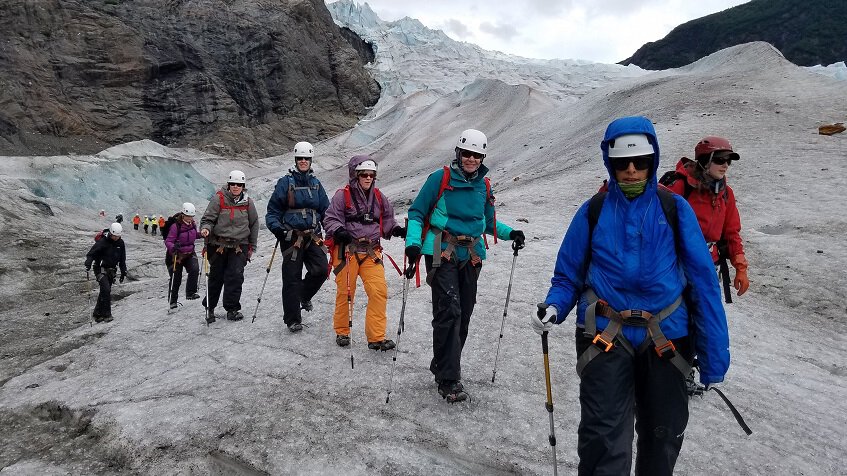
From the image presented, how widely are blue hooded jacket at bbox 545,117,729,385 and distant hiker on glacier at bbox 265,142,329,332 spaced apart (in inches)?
191

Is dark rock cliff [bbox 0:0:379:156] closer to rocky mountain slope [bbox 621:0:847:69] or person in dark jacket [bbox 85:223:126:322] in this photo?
person in dark jacket [bbox 85:223:126:322]

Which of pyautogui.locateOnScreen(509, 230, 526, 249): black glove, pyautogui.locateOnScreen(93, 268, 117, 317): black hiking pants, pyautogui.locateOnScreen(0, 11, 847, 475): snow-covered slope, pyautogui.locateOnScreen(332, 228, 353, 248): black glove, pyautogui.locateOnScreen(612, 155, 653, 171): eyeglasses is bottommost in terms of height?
pyautogui.locateOnScreen(93, 268, 117, 317): black hiking pants

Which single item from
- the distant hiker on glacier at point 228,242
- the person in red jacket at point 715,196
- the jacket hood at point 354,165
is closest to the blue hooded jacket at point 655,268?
the person in red jacket at point 715,196

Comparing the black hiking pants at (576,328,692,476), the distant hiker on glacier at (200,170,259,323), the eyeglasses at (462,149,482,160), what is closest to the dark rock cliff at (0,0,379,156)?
the distant hiker on glacier at (200,170,259,323)

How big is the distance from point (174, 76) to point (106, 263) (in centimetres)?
4553

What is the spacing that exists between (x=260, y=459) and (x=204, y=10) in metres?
61.7

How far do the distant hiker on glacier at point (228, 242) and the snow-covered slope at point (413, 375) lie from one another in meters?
0.50

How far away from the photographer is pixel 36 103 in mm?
41375

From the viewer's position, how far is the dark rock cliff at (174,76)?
42312 mm

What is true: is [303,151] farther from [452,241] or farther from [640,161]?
[640,161]

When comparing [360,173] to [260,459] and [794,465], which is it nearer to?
[260,459]

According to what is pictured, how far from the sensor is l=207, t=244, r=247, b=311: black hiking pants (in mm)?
8047

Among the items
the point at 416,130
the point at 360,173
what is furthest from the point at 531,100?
the point at 360,173

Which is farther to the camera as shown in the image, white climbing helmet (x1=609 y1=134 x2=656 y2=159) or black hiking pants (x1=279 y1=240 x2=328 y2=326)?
black hiking pants (x1=279 y1=240 x2=328 y2=326)
